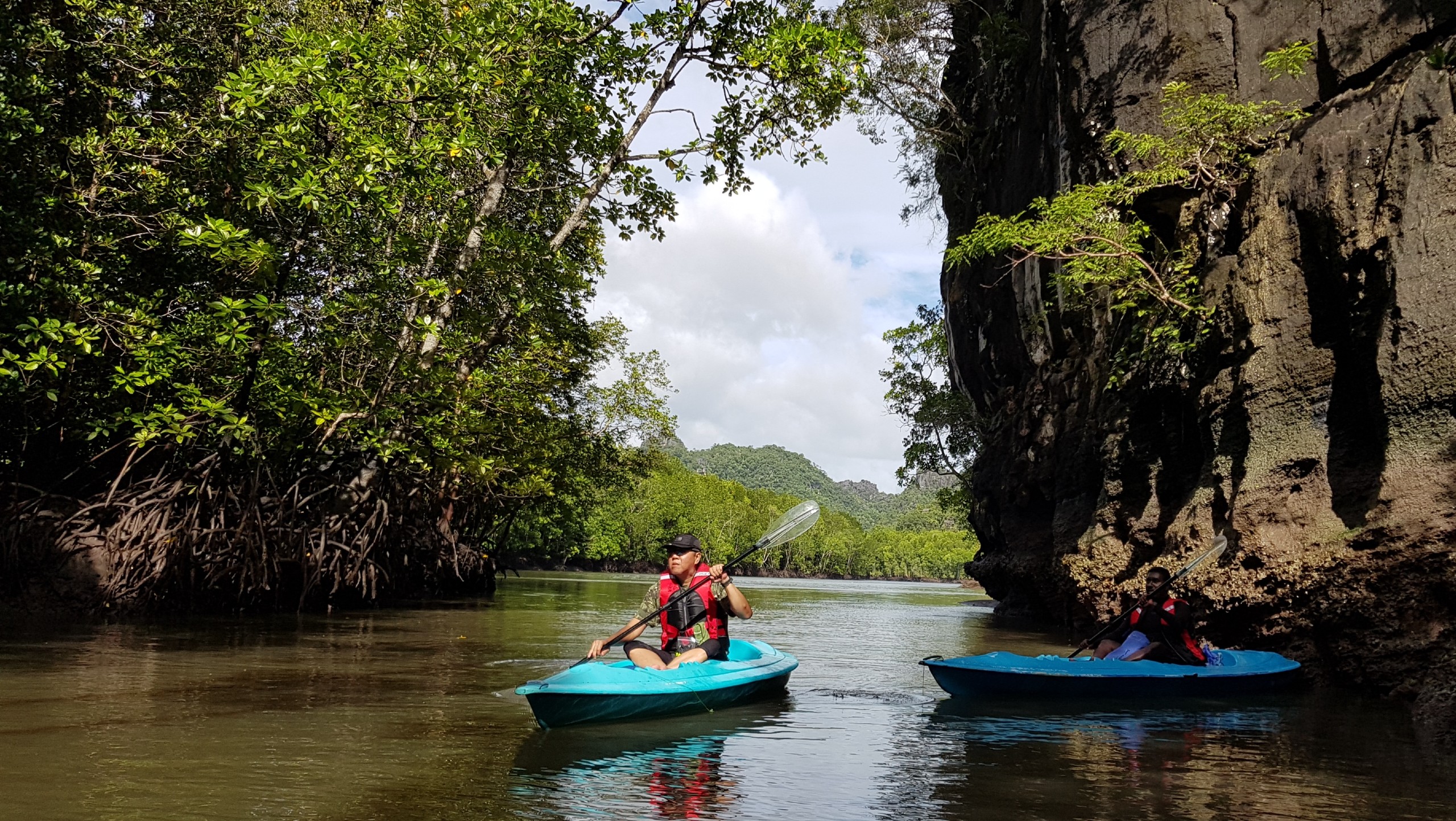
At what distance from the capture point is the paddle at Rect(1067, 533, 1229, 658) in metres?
Answer: 9.74

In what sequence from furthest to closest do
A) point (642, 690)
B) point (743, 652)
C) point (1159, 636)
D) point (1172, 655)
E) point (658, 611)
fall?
1. point (1159, 636)
2. point (1172, 655)
3. point (743, 652)
4. point (658, 611)
5. point (642, 690)

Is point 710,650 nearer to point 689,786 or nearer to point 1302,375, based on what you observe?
point 689,786

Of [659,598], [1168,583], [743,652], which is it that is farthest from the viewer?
[1168,583]

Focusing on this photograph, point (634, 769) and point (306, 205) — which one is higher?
point (306, 205)

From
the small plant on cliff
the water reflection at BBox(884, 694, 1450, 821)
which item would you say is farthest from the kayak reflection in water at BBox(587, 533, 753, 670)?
the small plant on cliff

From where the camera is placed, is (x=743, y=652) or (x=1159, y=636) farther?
(x=1159, y=636)

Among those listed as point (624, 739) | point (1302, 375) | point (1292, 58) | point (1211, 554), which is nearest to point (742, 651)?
point (624, 739)

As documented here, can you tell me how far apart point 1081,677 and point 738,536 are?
69.1m

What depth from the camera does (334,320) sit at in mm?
12852

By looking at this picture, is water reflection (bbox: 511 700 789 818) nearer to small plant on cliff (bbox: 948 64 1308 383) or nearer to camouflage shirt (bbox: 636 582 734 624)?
camouflage shirt (bbox: 636 582 734 624)

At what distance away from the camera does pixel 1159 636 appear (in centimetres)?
952

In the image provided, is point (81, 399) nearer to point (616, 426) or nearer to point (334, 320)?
point (334, 320)

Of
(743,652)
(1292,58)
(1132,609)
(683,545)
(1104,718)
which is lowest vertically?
(1104,718)

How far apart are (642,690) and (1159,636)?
531 cm
